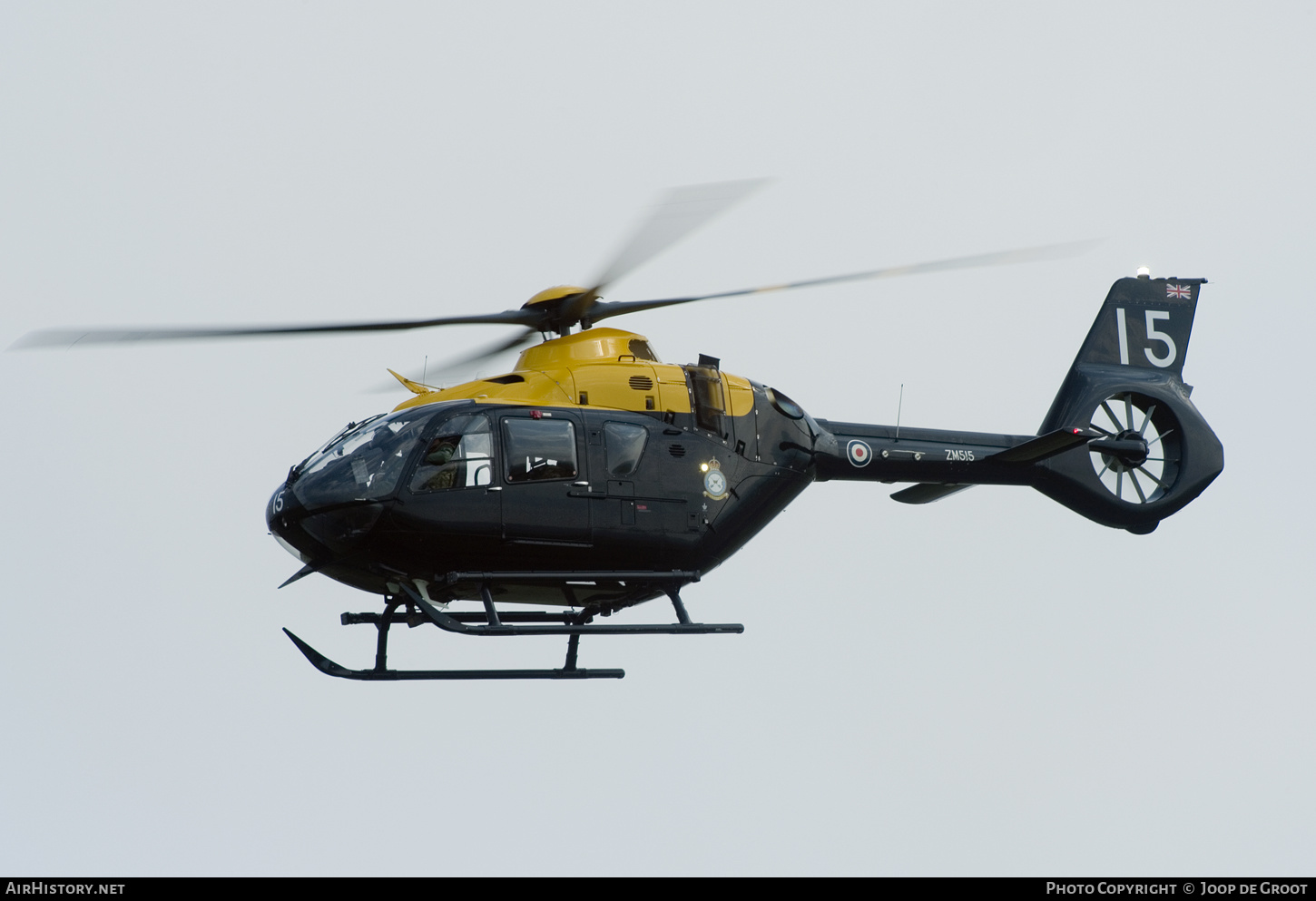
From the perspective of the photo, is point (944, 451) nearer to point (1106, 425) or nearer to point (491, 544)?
point (1106, 425)

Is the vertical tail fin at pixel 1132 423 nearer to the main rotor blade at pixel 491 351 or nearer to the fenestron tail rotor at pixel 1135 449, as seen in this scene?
the fenestron tail rotor at pixel 1135 449

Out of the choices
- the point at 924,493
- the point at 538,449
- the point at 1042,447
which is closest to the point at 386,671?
the point at 538,449

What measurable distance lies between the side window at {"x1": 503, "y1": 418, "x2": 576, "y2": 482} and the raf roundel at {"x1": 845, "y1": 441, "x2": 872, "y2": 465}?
11.3 feet

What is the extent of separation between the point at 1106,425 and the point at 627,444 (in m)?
6.92

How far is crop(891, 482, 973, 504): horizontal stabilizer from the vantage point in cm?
1836

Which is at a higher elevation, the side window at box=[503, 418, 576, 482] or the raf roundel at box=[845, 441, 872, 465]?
the side window at box=[503, 418, 576, 482]

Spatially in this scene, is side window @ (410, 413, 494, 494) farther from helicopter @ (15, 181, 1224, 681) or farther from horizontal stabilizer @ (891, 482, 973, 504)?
horizontal stabilizer @ (891, 482, 973, 504)

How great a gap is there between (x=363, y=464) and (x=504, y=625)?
6.29 ft

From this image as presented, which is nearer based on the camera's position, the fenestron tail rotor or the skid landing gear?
the skid landing gear

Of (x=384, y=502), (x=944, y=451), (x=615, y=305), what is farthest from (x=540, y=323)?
(x=944, y=451)

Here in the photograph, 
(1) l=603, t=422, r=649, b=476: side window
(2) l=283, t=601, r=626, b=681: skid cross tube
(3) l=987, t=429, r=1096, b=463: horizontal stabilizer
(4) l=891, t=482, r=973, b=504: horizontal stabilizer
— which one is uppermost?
(1) l=603, t=422, r=649, b=476: side window

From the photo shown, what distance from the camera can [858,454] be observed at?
16938 mm

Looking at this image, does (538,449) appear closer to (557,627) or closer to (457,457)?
(457,457)

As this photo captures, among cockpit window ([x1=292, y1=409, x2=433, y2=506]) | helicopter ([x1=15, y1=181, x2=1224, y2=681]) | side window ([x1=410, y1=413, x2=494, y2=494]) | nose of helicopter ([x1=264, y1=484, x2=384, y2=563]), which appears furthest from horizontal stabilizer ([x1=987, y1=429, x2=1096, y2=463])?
nose of helicopter ([x1=264, y1=484, x2=384, y2=563])
